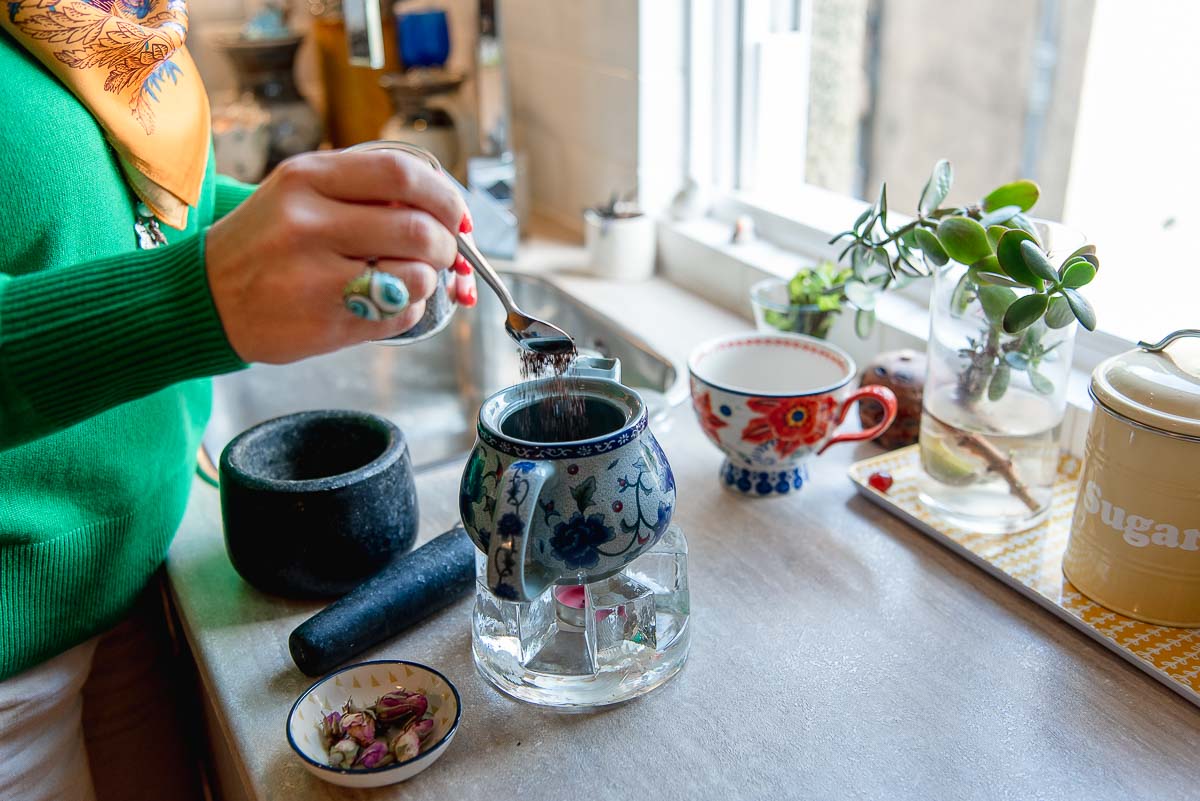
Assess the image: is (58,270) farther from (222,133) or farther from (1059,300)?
(222,133)

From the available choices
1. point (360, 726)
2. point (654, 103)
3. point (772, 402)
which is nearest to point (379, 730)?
point (360, 726)

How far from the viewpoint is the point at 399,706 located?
61cm

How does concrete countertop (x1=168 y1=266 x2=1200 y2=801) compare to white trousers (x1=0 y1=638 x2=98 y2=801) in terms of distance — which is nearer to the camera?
concrete countertop (x1=168 y1=266 x2=1200 y2=801)

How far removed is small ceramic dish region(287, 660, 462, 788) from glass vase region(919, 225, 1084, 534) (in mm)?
402

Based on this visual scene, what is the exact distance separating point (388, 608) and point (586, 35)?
0.97m

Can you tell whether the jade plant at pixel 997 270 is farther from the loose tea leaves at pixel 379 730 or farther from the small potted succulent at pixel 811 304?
the loose tea leaves at pixel 379 730

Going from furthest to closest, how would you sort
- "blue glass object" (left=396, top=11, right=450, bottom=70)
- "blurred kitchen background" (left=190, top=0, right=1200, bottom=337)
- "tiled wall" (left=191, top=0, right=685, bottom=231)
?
1. "blue glass object" (left=396, top=11, right=450, bottom=70)
2. "tiled wall" (left=191, top=0, right=685, bottom=231)
3. "blurred kitchen background" (left=190, top=0, right=1200, bottom=337)

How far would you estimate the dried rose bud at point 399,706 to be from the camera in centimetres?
60

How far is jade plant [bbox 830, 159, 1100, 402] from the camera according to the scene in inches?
26.2

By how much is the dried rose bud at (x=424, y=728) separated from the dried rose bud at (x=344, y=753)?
0.03 meters

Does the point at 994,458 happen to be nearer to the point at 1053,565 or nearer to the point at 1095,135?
the point at 1053,565

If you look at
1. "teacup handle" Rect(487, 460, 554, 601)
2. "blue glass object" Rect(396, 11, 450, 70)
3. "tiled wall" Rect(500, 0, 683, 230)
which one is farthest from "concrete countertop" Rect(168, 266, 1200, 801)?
"blue glass object" Rect(396, 11, 450, 70)

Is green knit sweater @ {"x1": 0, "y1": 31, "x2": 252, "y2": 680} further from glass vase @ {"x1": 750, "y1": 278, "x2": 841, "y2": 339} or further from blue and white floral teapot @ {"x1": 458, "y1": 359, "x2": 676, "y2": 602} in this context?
glass vase @ {"x1": 750, "y1": 278, "x2": 841, "y2": 339}

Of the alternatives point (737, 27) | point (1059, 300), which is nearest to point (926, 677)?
point (1059, 300)
